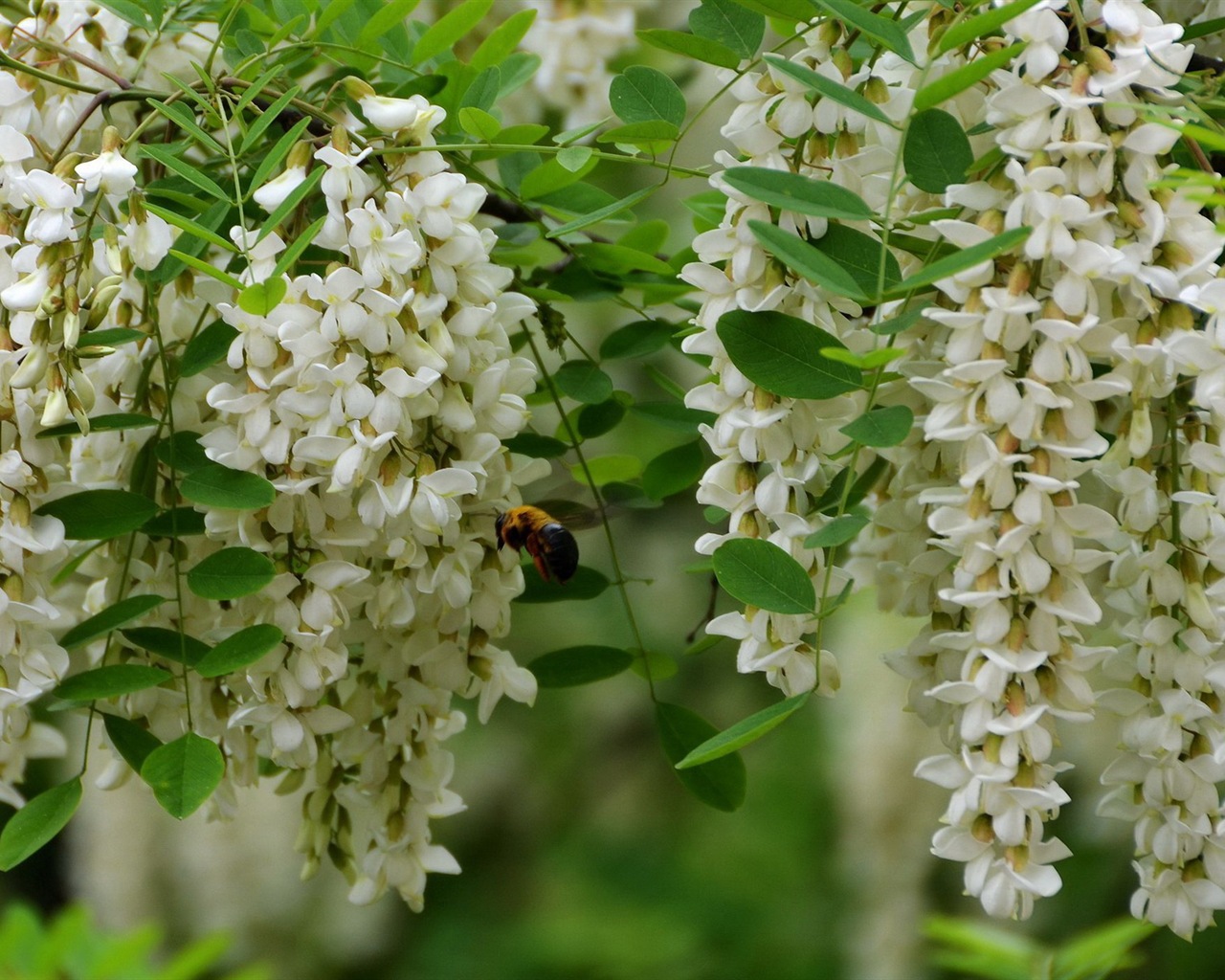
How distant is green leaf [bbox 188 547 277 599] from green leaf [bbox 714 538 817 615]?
0.77ft

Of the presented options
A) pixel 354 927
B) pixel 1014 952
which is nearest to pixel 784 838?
pixel 354 927

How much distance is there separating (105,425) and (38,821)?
23 cm

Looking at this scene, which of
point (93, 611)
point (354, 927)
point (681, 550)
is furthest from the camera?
point (354, 927)

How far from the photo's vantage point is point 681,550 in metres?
2.46

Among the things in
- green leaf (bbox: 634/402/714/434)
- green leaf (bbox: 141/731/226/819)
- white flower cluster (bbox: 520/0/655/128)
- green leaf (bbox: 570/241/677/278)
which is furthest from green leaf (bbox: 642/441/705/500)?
white flower cluster (bbox: 520/0/655/128)

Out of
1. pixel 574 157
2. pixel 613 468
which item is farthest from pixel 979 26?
pixel 613 468

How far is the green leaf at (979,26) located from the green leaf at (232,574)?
1.36 ft

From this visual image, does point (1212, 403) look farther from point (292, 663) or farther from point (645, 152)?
point (292, 663)

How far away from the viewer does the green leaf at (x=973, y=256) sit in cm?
55

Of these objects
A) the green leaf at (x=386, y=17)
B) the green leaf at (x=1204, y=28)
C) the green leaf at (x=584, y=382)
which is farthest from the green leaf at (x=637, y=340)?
the green leaf at (x=1204, y=28)

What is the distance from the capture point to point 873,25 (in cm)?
61

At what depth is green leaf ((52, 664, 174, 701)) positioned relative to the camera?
72cm

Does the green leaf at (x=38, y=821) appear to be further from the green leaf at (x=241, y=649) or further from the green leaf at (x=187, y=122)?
the green leaf at (x=187, y=122)

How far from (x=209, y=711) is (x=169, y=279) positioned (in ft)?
0.80
